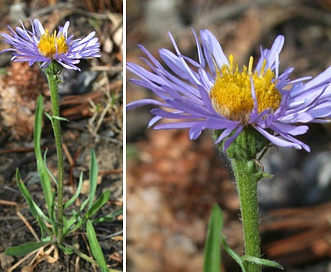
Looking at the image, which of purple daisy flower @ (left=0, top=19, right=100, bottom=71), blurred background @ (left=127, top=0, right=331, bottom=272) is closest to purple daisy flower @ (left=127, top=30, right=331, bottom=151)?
purple daisy flower @ (left=0, top=19, right=100, bottom=71)

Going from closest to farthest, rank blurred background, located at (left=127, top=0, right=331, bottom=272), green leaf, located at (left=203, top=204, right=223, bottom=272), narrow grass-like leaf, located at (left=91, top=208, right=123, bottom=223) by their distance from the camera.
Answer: green leaf, located at (left=203, top=204, right=223, bottom=272) < narrow grass-like leaf, located at (left=91, top=208, right=123, bottom=223) < blurred background, located at (left=127, top=0, right=331, bottom=272)

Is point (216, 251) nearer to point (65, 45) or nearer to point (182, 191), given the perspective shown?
point (65, 45)

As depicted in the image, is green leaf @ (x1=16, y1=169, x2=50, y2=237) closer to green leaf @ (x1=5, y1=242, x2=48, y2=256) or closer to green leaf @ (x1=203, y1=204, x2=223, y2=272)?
green leaf @ (x1=5, y1=242, x2=48, y2=256)

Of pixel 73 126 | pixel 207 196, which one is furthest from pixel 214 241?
pixel 207 196

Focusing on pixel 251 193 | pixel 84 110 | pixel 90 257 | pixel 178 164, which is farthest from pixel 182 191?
pixel 251 193

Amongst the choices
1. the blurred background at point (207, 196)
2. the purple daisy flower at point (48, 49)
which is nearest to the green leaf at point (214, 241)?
the purple daisy flower at point (48, 49)

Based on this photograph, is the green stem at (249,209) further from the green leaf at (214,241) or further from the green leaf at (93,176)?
the green leaf at (93,176)

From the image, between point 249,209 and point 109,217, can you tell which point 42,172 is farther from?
point 249,209
